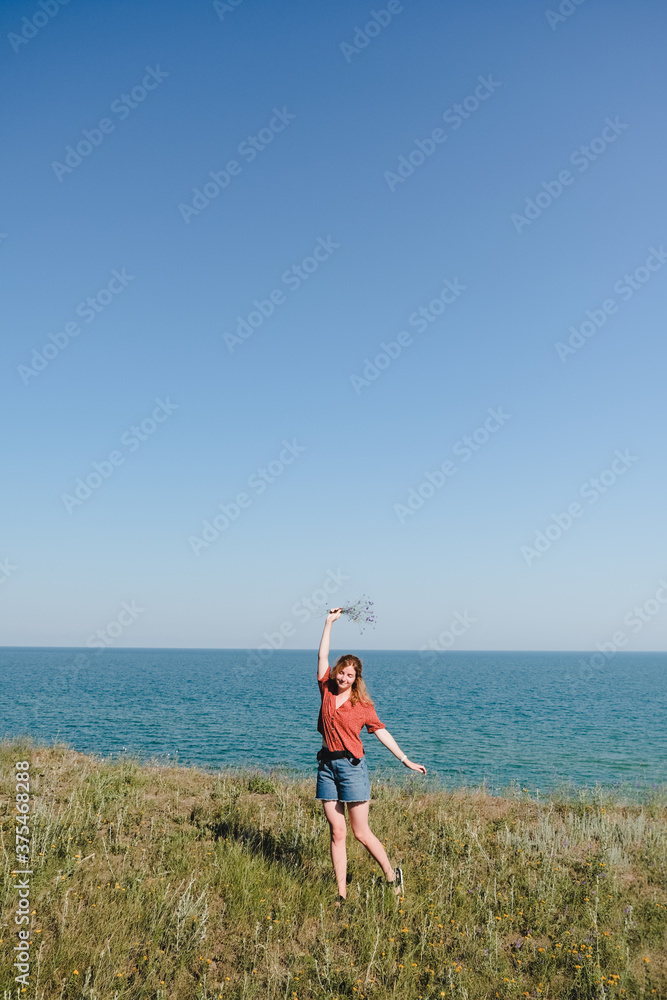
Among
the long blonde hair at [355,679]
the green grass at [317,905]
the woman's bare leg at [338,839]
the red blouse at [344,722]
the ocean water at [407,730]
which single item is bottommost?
the ocean water at [407,730]

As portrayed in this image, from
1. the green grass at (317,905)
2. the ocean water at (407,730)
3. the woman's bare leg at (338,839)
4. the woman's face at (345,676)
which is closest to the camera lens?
the green grass at (317,905)

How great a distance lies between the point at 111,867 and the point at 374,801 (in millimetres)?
4428

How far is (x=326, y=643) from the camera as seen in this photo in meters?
6.34

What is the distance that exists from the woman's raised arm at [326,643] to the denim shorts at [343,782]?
3.00ft

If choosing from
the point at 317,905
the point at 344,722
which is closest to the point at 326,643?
the point at 344,722

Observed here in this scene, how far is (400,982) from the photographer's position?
4.59 m

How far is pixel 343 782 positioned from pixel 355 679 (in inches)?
40.8

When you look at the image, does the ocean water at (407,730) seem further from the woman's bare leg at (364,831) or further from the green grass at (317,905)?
the woman's bare leg at (364,831)

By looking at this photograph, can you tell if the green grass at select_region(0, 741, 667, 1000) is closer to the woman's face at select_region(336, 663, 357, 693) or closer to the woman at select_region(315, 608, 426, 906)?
the woman at select_region(315, 608, 426, 906)

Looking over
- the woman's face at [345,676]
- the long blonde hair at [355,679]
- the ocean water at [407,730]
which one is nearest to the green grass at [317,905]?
the long blonde hair at [355,679]

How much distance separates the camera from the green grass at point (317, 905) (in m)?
4.54

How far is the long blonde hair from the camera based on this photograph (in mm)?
6082

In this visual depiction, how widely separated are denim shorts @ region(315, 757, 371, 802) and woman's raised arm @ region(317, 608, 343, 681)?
Result: 3.00 ft

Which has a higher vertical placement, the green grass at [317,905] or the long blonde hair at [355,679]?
the long blonde hair at [355,679]
